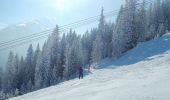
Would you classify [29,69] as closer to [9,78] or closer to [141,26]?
[9,78]

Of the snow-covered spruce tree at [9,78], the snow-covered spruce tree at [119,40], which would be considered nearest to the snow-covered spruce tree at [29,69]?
the snow-covered spruce tree at [9,78]

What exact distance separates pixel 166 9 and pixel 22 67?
54.8 m

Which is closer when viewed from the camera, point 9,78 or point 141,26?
point 141,26

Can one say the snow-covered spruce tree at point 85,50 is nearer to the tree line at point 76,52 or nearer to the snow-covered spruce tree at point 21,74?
Answer: the tree line at point 76,52

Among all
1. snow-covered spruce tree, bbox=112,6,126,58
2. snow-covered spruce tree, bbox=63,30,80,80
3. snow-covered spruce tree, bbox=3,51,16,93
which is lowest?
snow-covered spruce tree, bbox=3,51,16,93

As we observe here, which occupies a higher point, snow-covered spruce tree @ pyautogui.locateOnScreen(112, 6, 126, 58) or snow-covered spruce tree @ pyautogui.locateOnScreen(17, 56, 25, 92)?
snow-covered spruce tree @ pyautogui.locateOnScreen(112, 6, 126, 58)

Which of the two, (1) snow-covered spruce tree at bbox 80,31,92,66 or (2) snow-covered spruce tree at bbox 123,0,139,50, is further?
(1) snow-covered spruce tree at bbox 80,31,92,66

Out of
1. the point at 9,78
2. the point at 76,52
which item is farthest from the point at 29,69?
the point at 76,52

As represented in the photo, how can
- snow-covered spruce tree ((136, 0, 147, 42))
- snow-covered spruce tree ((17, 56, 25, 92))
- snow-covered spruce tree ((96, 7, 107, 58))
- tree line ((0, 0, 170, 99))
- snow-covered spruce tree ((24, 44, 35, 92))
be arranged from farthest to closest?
snow-covered spruce tree ((24, 44, 35, 92)) → snow-covered spruce tree ((17, 56, 25, 92)) → snow-covered spruce tree ((96, 7, 107, 58)) → snow-covered spruce tree ((136, 0, 147, 42)) → tree line ((0, 0, 170, 99))

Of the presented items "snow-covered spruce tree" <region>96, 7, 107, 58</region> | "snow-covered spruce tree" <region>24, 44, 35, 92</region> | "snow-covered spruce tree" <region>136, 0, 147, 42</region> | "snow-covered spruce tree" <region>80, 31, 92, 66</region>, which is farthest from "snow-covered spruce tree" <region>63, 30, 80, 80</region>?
"snow-covered spruce tree" <region>24, 44, 35, 92</region>

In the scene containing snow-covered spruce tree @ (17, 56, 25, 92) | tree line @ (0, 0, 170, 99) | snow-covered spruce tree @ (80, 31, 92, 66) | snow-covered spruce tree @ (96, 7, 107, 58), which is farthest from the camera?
snow-covered spruce tree @ (80, 31, 92, 66)

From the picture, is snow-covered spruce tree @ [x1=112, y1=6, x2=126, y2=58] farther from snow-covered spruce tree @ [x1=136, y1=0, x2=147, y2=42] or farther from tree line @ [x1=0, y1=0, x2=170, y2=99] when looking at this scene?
snow-covered spruce tree @ [x1=136, y1=0, x2=147, y2=42]

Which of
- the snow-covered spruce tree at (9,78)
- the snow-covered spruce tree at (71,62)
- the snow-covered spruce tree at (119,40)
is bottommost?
the snow-covered spruce tree at (9,78)

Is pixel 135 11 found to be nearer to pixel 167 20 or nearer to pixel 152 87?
pixel 167 20
